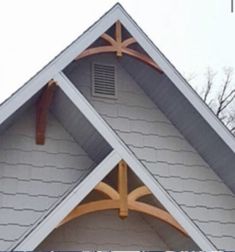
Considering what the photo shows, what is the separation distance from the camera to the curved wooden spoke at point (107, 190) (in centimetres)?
616

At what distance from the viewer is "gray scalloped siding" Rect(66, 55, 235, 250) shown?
7449 mm

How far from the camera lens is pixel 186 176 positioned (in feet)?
25.1

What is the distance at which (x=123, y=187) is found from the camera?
626 cm

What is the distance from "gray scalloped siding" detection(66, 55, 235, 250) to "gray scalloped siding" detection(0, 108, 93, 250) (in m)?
0.74

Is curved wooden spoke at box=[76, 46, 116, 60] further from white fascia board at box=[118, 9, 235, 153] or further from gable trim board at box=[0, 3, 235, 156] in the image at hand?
white fascia board at box=[118, 9, 235, 153]

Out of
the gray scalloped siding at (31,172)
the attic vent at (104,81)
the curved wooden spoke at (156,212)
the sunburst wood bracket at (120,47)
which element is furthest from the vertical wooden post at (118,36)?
the curved wooden spoke at (156,212)

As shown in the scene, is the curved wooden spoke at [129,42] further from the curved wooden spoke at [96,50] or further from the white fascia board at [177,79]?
the curved wooden spoke at [96,50]

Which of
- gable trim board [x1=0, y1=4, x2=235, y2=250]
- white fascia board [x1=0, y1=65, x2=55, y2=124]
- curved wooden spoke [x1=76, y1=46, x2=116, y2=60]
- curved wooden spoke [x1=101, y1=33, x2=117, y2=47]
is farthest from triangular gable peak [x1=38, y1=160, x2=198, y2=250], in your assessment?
curved wooden spoke [x1=101, y1=33, x2=117, y2=47]

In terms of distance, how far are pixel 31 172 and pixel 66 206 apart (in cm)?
123

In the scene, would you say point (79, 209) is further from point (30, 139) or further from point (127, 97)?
point (127, 97)

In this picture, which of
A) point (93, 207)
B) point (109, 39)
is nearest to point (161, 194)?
point (93, 207)

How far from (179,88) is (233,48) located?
56.0 feet

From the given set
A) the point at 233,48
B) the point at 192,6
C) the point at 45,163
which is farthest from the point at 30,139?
the point at 233,48

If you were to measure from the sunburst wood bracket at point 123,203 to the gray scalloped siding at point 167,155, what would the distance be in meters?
1.12
